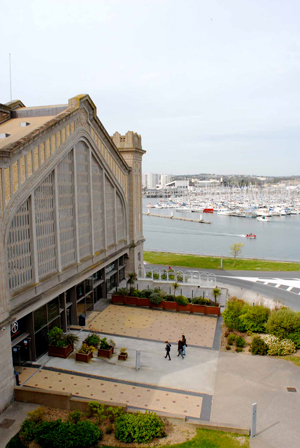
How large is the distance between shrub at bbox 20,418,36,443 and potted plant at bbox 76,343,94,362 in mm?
6633

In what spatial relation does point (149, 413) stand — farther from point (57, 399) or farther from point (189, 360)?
point (189, 360)

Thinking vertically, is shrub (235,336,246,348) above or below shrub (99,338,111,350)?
below

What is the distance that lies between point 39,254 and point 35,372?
263 inches

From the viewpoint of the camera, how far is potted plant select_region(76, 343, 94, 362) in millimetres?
22062

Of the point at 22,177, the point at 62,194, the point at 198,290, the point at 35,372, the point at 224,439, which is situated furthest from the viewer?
the point at 198,290

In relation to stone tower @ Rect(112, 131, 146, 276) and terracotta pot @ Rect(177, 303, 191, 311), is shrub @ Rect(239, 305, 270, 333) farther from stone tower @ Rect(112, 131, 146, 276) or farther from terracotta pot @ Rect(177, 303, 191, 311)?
stone tower @ Rect(112, 131, 146, 276)

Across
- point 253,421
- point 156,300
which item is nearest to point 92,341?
point 156,300

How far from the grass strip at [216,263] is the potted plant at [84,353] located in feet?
108

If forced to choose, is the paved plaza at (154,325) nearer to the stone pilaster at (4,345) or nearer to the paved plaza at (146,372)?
the paved plaza at (146,372)

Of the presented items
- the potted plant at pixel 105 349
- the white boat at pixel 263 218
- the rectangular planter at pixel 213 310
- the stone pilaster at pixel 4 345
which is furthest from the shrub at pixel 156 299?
the white boat at pixel 263 218

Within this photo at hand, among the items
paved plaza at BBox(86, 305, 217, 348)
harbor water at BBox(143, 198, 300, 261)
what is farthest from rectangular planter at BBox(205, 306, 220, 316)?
harbor water at BBox(143, 198, 300, 261)

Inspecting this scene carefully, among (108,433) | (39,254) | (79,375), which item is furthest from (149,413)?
(39,254)

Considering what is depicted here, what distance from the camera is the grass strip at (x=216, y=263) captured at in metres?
53.5

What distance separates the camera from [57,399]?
1739 cm
